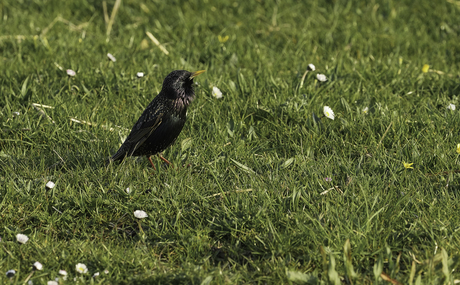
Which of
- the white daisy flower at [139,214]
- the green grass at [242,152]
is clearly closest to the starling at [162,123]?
the green grass at [242,152]

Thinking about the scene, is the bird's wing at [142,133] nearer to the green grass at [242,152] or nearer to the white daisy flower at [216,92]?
the green grass at [242,152]

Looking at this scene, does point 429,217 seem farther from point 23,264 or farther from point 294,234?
point 23,264

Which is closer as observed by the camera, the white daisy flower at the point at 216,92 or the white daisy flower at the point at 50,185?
the white daisy flower at the point at 50,185

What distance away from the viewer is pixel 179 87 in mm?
4148

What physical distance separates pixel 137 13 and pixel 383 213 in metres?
4.66

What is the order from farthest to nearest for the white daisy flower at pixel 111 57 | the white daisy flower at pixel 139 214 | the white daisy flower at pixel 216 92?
the white daisy flower at pixel 111 57
the white daisy flower at pixel 216 92
the white daisy flower at pixel 139 214

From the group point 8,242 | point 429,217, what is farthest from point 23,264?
point 429,217

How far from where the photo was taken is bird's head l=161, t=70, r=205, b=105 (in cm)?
412

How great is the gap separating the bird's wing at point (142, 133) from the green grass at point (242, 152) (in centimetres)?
21

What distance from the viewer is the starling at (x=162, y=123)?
398 cm

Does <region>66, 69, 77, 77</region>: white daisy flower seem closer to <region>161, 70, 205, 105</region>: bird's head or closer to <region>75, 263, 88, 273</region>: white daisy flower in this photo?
<region>161, 70, 205, 105</region>: bird's head

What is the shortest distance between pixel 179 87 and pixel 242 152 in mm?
667

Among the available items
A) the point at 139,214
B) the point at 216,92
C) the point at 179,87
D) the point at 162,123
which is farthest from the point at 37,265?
the point at 216,92

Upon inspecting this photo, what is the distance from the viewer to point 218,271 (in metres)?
3.06
